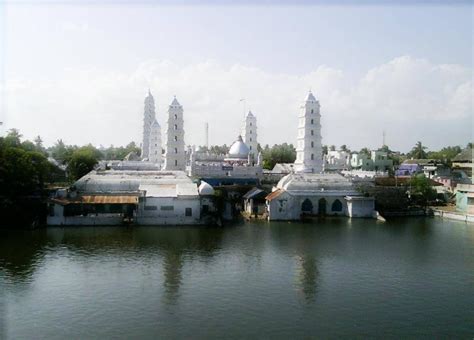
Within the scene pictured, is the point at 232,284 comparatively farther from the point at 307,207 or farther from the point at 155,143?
the point at 155,143

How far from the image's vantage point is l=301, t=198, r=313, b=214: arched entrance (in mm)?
44438

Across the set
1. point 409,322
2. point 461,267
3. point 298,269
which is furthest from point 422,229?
point 409,322

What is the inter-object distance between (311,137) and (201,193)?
1909cm

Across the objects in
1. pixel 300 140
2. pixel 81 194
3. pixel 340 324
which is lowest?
pixel 340 324

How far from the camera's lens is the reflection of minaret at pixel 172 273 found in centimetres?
2065

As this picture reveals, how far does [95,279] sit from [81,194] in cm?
1887

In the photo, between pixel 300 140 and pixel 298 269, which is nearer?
pixel 298 269

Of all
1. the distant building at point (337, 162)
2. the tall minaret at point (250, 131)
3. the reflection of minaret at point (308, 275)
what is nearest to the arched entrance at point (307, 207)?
the reflection of minaret at point (308, 275)

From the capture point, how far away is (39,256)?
26594 millimetres

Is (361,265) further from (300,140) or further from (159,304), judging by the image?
(300,140)

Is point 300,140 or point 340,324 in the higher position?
point 300,140

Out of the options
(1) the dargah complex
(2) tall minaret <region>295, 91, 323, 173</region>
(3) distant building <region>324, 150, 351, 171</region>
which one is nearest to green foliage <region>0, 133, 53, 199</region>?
(1) the dargah complex

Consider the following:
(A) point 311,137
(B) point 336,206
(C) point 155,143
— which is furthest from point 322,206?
(C) point 155,143

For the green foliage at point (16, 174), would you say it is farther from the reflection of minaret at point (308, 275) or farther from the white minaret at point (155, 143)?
the white minaret at point (155, 143)
